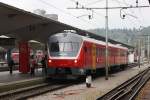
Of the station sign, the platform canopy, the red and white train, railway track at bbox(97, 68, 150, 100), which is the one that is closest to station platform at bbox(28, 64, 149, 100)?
railway track at bbox(97, 68, 150, 100)

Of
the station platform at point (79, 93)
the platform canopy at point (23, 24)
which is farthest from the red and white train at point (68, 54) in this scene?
the platform canopy at point (23, 24)

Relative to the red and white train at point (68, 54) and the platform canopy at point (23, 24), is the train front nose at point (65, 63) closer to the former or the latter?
the red and white train at point (68, 54)

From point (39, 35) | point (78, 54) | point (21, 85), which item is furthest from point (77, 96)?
point (39, 35)

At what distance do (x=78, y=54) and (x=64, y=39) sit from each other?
1349 mm

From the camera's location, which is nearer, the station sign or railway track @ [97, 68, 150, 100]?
railway track @ [97, 68, 150, 100]

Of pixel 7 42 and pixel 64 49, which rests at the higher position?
pixel 7 42

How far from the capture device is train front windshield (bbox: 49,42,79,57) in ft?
91.0

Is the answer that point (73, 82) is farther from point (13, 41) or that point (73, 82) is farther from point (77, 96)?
point (77, 96)

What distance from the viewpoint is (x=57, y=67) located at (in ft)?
90.1

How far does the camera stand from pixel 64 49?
27.8m

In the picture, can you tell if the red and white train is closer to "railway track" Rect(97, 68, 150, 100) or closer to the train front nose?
the train front nose

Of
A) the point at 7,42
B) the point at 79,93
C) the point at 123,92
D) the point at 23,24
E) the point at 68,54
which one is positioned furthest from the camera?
the point at 7,42

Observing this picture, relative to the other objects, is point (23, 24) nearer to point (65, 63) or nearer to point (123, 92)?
point (65, 63)

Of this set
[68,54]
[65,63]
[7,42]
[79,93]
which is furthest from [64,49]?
[79,93]
